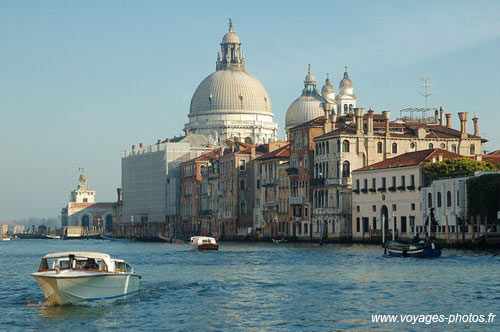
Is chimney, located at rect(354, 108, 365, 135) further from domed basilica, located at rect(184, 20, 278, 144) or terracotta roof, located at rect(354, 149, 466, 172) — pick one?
domed basilica, located at rect(184, 20, 278, 144)

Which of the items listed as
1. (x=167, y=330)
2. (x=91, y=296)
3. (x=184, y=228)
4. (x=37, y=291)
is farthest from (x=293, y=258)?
(x=184, y=228)

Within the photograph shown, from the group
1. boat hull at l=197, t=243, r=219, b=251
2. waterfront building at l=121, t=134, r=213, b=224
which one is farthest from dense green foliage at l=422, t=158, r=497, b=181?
waterfront building at l=121, t=134, r=213, b=224

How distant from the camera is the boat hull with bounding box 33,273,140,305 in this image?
33625mm

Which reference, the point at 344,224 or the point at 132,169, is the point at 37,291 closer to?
the point at 344,224

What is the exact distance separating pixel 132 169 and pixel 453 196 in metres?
86.1

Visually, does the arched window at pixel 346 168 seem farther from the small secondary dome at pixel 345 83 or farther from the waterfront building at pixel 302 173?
the small secondary dome at pixel 345 83

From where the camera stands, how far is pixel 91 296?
3447cm

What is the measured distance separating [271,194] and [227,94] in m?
52.8

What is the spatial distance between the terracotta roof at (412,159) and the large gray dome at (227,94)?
71.7 m

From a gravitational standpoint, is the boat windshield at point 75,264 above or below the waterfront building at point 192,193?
below

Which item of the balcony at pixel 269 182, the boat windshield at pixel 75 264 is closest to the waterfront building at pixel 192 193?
the balcony at pixel 269 182

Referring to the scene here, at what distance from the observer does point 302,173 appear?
9894 centimetres

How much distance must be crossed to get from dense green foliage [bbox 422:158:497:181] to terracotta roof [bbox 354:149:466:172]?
1918 millimetres

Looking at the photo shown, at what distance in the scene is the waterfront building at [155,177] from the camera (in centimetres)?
14062
